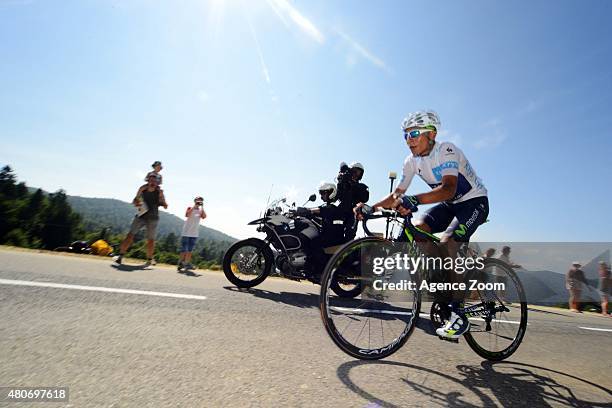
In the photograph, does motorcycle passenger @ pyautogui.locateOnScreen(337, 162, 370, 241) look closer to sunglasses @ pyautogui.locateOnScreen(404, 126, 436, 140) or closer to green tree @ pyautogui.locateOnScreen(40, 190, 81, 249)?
sunglasses @ pyautogui.locateOnScreen(404, 126, 436, 140)

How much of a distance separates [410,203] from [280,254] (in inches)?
146

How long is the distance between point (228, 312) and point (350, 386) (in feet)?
6.69

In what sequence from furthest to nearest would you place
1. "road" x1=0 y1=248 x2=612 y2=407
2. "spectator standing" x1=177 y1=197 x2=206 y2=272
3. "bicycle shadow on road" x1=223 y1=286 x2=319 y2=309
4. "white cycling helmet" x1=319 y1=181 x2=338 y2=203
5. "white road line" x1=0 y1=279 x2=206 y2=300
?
"spectator standing" x1=177 y1=197 x2=206 y2=272 < "white cycling helmet" x1=319 y1=181 x2=338 y2=203 < "bicycle shadow on road" x1=223 y1=286 x2=319 y2=309 < "white road line" x1=0 y1=279 x2=206 y2=300 < "road" x1=0 y1=248 x2=612 y2=407

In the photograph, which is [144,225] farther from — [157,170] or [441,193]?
[441,193]

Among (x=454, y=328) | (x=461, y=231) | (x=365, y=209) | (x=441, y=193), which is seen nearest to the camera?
(x=454, y=328)

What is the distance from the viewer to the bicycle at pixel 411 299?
271 cm

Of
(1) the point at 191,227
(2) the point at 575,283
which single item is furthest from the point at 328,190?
(2) the point at 575,283

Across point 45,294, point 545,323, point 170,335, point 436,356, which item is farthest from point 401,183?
point 545,323

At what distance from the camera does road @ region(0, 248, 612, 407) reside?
68.9 inches

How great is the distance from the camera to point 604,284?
978 centimetres

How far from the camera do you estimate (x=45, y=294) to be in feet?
11.0

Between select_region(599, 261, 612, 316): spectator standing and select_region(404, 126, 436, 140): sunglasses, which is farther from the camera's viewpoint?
select_region(599, 261, 612, 316): spectator standing

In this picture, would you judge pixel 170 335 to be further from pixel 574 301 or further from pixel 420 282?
pixel 574 301

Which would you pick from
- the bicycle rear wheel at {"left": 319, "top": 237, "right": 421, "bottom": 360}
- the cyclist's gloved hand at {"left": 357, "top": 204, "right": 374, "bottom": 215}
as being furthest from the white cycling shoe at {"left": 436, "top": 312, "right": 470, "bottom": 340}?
the cyclist's gloved hand at {"left": 357, "top": 204, "right": 374, "bottom": 215}
